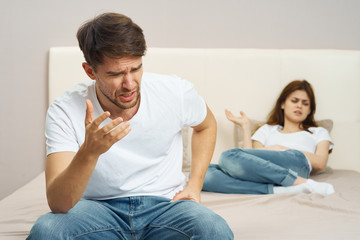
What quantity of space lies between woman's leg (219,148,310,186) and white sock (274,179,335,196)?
3 cm

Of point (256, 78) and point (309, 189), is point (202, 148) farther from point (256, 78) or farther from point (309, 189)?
point (256, 78)

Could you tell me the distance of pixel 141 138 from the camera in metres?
1.38

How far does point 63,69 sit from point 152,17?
2.25 feet

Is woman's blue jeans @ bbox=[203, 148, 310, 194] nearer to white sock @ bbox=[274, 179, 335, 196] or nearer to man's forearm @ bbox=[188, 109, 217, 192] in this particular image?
white sock @ bbox=[274, 179, 335, 196]

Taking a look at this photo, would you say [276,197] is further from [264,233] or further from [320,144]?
[320,144]

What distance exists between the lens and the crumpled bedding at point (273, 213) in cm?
143

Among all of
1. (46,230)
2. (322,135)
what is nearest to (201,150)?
(46,230)

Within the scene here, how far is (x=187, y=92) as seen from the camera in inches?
59.4

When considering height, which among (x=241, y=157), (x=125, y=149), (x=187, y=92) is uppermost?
(x=187, y=92)

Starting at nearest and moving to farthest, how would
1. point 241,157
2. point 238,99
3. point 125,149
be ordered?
point 125,149, point 241,157, point 238,99

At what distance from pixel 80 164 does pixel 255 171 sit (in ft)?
3.57

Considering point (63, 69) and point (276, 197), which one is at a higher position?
point (63, 69)

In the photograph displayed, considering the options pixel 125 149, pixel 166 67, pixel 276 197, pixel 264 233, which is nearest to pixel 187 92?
pixel 125 149

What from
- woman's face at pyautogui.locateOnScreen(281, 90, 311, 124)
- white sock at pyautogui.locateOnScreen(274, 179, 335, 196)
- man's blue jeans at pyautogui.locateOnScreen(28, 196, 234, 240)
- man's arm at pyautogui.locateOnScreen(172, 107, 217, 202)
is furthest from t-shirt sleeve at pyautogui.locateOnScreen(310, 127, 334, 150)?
man's blue jeans at pyautogui.locateOnScreen(28, 196, 234, 240)
